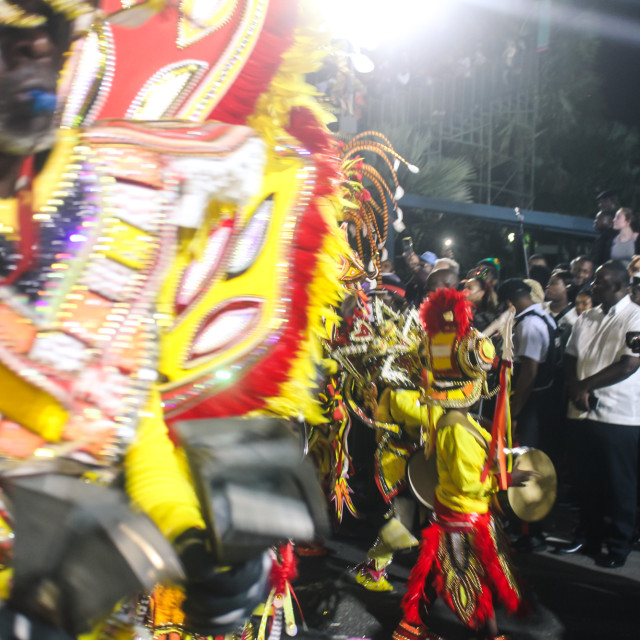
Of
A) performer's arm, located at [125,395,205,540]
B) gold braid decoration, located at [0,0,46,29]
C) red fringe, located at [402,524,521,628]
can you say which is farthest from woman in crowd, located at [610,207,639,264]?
gold braid decoration, located at [0,0,46,29]

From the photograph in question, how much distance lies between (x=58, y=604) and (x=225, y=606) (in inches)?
9.2

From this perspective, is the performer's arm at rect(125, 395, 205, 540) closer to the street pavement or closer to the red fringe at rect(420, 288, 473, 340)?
the red fringe at rect(420, 288, 473, 340)

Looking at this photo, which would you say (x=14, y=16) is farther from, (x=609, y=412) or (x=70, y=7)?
(x=609, y=412)

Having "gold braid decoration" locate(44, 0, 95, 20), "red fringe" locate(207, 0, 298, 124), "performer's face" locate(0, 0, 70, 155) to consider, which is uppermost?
"red fringe" locate(207, 0, 298, 124)

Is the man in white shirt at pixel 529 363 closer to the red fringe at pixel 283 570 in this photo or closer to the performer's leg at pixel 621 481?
the performer's leg at pixel 621 481

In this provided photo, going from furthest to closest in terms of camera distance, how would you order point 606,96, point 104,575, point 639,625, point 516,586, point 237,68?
point 606,96
point 639,625
point 516,586
point 237,68
point 104,575

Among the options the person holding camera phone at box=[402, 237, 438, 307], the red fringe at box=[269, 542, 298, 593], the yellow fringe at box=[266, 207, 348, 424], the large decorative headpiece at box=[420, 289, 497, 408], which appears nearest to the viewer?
the yellow fringe at box=[266, 207, 348, 424]

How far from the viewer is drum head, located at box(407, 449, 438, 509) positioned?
11.0 feet

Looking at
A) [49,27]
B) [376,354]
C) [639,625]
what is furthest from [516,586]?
[49,27]

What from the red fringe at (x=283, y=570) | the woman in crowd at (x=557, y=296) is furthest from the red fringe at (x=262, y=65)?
the woman in crowd at (x=557, y=296)

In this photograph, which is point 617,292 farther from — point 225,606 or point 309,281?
point 225,606

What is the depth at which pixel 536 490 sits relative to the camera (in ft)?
10.6

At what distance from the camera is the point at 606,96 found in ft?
44.6

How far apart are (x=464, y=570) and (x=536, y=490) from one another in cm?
60
